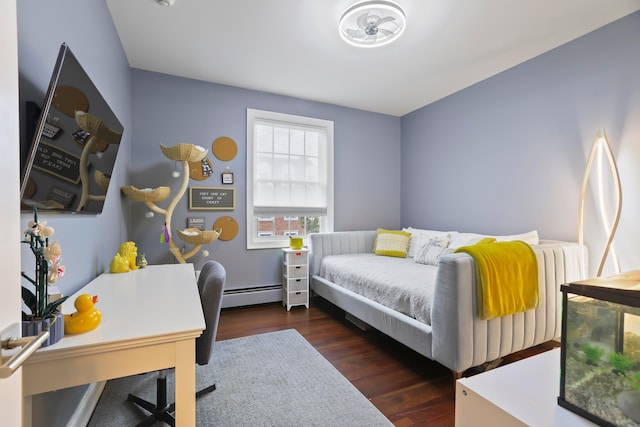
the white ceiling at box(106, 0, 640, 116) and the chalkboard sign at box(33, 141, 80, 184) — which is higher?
the white ceiling at box(106, 0, 640, 116)

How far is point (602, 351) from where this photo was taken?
0.72 m

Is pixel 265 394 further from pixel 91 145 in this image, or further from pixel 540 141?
pixel 540 141

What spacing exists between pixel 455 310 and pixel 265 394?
50.7 inches

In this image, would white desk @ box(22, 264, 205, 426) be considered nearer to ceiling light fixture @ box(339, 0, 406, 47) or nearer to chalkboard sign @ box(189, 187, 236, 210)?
chalkboard sign @ box(189, 187, 236, 210)

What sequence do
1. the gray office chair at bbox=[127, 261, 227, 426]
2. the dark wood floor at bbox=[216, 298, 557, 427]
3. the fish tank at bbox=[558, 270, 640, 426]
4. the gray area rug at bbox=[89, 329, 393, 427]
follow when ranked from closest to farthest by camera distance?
the fish tank at bbox=[558, 270, 640, 426] < the gray office chair at bbox=[127, 261, 227, 426] < the gray area rug at bbox=[89, 329, 393, 427] < the dark wood floor at bbox=[216, 298, 557, 427]

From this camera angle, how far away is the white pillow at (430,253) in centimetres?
312

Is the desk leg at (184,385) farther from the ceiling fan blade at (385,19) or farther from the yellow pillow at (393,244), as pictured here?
the yellow pillow at (393,244)

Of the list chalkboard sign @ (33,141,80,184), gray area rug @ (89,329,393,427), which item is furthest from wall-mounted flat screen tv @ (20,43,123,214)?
gray area rug @ (89,329,393,427)

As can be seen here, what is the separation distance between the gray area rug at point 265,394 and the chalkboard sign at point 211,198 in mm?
1577

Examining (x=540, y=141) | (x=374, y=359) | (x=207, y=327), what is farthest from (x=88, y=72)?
(x=540, y=141)

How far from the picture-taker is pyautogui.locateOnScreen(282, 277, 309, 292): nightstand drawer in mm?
3453

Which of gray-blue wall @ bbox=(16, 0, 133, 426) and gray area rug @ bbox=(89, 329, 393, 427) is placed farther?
gray area rug @ bbox=(89, 329, 393, 427)

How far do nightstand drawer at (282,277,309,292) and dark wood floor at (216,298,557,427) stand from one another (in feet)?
0.81

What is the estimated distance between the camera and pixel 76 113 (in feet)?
4.12
